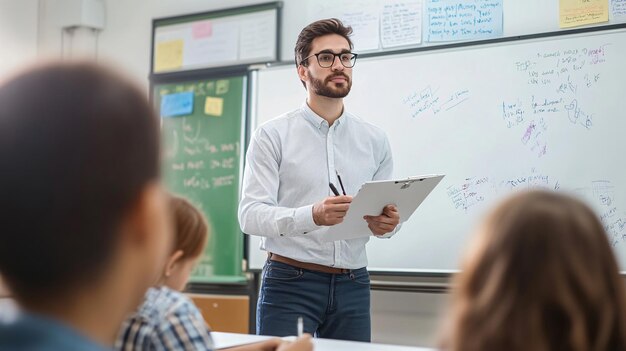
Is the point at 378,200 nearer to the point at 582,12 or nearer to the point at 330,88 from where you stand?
the point at 330,88

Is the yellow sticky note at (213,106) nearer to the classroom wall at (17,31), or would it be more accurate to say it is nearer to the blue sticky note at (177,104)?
the blue sticky note at (177,104)

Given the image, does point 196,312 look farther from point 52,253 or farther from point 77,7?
point 77,7

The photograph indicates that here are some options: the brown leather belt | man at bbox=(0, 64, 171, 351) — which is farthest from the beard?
man at bbox=(0, 64, 171, 351)

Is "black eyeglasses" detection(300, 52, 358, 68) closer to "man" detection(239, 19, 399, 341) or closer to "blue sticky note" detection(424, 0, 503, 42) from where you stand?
"man" detection(239, 19, 399, 341)

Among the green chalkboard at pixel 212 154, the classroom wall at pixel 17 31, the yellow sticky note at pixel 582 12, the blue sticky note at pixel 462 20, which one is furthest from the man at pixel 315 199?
the classroom wall at pixel 17 31

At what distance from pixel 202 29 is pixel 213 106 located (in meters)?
0.49

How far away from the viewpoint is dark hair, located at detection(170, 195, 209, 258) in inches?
67.2

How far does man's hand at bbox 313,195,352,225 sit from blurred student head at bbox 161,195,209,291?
805 mm

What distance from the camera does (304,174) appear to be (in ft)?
9.12

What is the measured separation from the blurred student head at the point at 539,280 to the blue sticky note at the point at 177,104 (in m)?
3.88

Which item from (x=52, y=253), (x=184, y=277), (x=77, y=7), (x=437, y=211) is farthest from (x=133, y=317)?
(x=77, y=7)

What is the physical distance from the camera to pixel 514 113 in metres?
3.62

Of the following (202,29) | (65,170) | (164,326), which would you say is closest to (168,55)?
(202,29)

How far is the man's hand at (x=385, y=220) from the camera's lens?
2.57m
